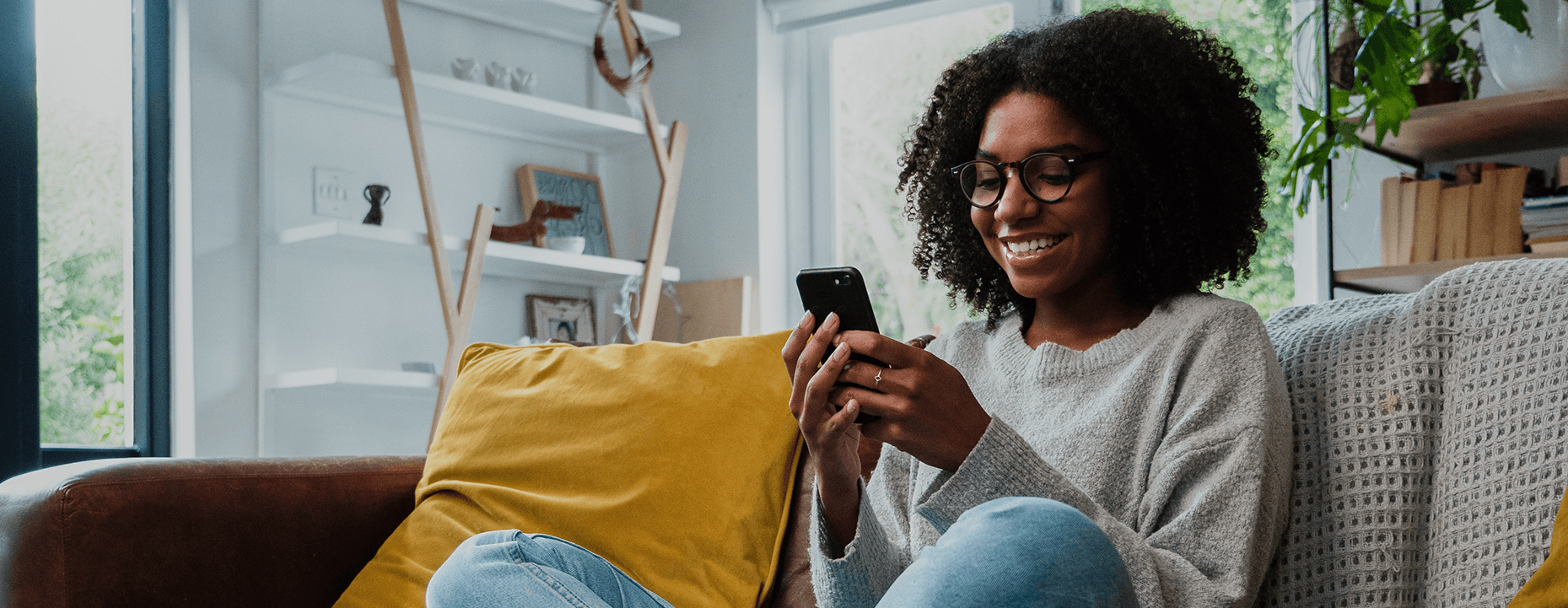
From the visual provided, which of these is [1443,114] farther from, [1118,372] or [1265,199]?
[1118,372]

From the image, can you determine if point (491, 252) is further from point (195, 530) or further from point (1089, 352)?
point (1089, 352)

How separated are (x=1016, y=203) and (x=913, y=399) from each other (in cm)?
25

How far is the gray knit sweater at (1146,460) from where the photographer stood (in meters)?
0.89

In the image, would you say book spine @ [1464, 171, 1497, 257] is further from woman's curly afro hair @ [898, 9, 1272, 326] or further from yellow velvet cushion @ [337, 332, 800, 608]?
yellow velvet cushion @ [337, 332, 800, 608]

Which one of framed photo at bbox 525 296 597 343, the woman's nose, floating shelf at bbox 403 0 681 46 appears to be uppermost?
floating shelf at bbox 403 0 681 46

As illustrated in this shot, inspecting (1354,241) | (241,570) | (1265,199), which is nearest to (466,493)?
(241,570)

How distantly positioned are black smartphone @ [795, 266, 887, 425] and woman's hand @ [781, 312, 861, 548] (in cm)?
1

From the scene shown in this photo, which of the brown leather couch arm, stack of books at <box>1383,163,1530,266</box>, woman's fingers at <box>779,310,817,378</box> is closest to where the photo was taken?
woman's fingers at <box>779,310,817,378</box>

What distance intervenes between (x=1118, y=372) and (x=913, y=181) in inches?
15.1

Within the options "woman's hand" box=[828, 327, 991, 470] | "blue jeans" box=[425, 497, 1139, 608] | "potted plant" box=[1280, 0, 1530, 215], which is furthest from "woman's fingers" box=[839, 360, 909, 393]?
"potted plant" box=[1280, 0, 1530, 215]

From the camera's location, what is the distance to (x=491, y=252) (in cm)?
274

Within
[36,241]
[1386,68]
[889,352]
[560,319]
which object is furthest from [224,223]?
[1386,68]

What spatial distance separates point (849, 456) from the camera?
1027 millimetres

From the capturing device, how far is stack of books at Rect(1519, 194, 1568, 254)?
195cm
